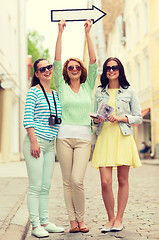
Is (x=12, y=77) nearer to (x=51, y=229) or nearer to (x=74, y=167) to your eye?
(x=51, y=229)

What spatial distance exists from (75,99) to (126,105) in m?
0.59

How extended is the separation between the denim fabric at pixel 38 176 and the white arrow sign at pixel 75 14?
124cm

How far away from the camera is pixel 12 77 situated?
85.7 feet

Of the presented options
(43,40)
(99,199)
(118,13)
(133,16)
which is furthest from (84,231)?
(43,40)

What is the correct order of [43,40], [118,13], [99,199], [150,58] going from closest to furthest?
[99,199] → [150,58] → [118,13] → [43,40]

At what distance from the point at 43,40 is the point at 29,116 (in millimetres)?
49847

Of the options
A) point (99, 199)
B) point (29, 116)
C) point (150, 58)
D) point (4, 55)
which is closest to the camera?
point (29, 116)

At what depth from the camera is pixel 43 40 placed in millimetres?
54188

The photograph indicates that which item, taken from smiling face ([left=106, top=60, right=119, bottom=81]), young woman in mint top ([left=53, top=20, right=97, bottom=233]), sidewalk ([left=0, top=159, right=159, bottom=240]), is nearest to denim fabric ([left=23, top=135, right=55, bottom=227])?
young woman in mint top ([left=53, top=20, right=97, bottom=233])

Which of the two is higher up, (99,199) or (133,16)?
(133,16)

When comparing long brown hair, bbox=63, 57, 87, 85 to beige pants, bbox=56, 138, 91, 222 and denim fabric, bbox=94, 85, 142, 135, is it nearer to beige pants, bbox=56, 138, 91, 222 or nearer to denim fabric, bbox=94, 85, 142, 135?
denim fabric, bbox=94, 85, 142, 135

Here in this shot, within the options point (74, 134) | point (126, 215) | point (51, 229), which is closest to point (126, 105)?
point (74, 134)

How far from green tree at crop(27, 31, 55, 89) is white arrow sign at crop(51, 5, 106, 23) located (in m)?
47.3

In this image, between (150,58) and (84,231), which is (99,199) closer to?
(84,231)
